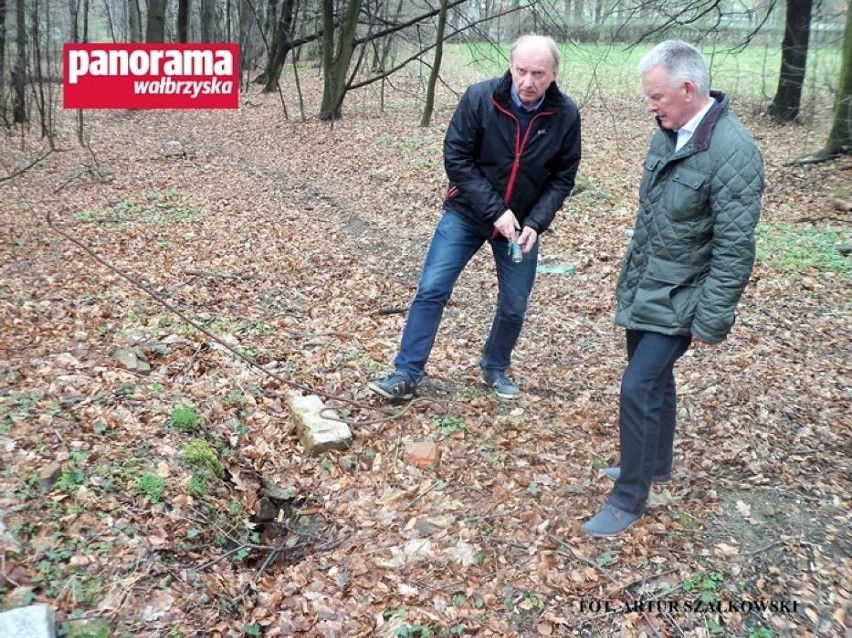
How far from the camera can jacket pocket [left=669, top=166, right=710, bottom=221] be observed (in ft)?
9.06

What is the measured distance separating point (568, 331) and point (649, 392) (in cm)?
292

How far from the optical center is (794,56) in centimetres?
1394

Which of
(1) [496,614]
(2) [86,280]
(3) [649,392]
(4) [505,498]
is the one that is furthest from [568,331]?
(2) [86,280]

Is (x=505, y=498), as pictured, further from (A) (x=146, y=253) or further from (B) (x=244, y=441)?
(A) (x=146, y=253)

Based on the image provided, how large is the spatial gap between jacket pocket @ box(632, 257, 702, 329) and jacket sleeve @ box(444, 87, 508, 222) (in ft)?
3.73

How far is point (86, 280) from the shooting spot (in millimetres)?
6738

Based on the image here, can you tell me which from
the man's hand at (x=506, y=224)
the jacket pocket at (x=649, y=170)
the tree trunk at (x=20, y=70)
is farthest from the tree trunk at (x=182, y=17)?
the jacket pocket at (x=649, y=170)

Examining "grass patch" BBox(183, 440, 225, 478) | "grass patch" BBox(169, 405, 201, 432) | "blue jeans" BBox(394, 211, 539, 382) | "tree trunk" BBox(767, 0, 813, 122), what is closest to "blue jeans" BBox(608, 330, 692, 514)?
"blue jeans" BBox(394, 211, 539, 382)

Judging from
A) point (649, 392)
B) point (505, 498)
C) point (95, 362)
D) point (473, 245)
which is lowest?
point (505, 498)

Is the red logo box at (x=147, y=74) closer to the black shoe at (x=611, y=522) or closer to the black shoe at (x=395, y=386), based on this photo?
the black shoe at (x=395, y=386)

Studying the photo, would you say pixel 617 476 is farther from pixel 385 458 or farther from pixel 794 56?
pixel 794 56

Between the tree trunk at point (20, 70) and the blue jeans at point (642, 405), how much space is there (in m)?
14.4

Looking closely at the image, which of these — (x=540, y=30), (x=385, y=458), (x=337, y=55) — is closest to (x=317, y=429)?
(x=385, y=458)

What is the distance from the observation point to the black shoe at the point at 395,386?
438cm
